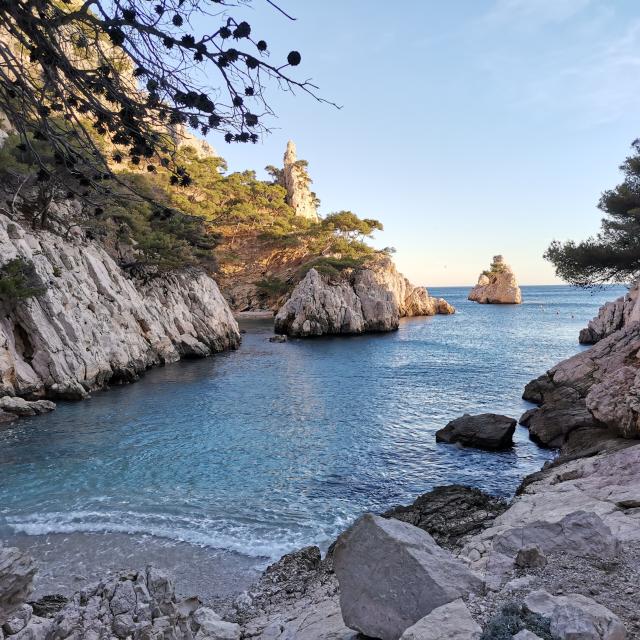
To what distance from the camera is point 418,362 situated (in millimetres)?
37188

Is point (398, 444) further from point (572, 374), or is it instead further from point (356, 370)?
point (356, 370)

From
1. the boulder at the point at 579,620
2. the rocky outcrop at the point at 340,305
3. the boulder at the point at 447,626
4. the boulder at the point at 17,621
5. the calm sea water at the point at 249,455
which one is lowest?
the calm sea water at the point at 249,455

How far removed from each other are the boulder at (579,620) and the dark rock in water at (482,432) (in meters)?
13.0

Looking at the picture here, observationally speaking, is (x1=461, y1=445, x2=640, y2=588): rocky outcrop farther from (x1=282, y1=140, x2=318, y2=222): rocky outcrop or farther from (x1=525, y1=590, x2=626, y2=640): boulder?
(x1=282, y1=140, x2=318, y2=222): rocky outcrop

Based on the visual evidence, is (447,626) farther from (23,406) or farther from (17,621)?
(23,406)

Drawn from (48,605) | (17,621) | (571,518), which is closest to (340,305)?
(48,605)

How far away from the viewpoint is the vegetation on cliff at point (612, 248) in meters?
20.9

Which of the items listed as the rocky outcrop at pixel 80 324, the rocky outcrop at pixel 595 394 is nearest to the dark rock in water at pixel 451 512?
the rocky outcrop at pixel 595 394

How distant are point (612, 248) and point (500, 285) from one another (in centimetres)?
11441

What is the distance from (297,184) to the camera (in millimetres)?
100125

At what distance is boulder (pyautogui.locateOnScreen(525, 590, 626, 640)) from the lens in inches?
149

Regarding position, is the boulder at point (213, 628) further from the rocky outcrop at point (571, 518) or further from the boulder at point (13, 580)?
the rocky outcrop at point (571, 518)

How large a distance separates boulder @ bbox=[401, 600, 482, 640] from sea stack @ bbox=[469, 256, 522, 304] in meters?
130

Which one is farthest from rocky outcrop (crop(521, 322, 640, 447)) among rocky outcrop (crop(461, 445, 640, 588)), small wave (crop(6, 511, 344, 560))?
small wave (crop(6, 511, 344, 560))
